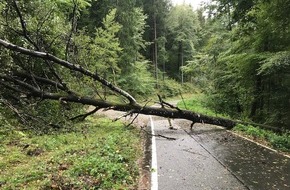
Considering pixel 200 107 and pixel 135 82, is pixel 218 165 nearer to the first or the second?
pixel 200 107

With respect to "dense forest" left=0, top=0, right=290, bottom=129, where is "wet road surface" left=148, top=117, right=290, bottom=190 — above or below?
below

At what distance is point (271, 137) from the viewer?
10.6m

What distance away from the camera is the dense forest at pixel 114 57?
8.33 metres

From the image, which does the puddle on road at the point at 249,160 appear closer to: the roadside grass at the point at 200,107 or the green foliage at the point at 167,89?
the roadside grass at the point at 200,107

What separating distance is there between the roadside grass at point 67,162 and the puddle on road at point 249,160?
8.48 feet

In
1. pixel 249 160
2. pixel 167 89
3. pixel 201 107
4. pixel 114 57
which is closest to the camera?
pixel 249 160

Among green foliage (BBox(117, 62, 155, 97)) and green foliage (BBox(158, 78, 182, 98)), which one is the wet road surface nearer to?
green foliage (BBox(117, 62, 155, 97))

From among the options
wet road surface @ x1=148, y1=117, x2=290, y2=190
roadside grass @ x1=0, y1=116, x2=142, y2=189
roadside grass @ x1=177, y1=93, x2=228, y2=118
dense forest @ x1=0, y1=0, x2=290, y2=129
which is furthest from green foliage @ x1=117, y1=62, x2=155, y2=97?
roadside grass @ x1=0, y1=116, x2=142, y2=189

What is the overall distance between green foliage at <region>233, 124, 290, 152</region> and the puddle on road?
68cm

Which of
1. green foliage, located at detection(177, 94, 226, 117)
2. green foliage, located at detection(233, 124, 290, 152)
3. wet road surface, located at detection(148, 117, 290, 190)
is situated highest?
green foliage, located at detection(177, 94, 226, 117)

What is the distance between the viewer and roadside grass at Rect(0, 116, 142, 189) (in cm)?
581

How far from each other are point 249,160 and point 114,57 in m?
21.6

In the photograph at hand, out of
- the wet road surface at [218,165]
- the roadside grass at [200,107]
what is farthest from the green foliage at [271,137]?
the roadside grass at [200,107]

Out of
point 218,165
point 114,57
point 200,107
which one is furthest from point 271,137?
point 114,57
